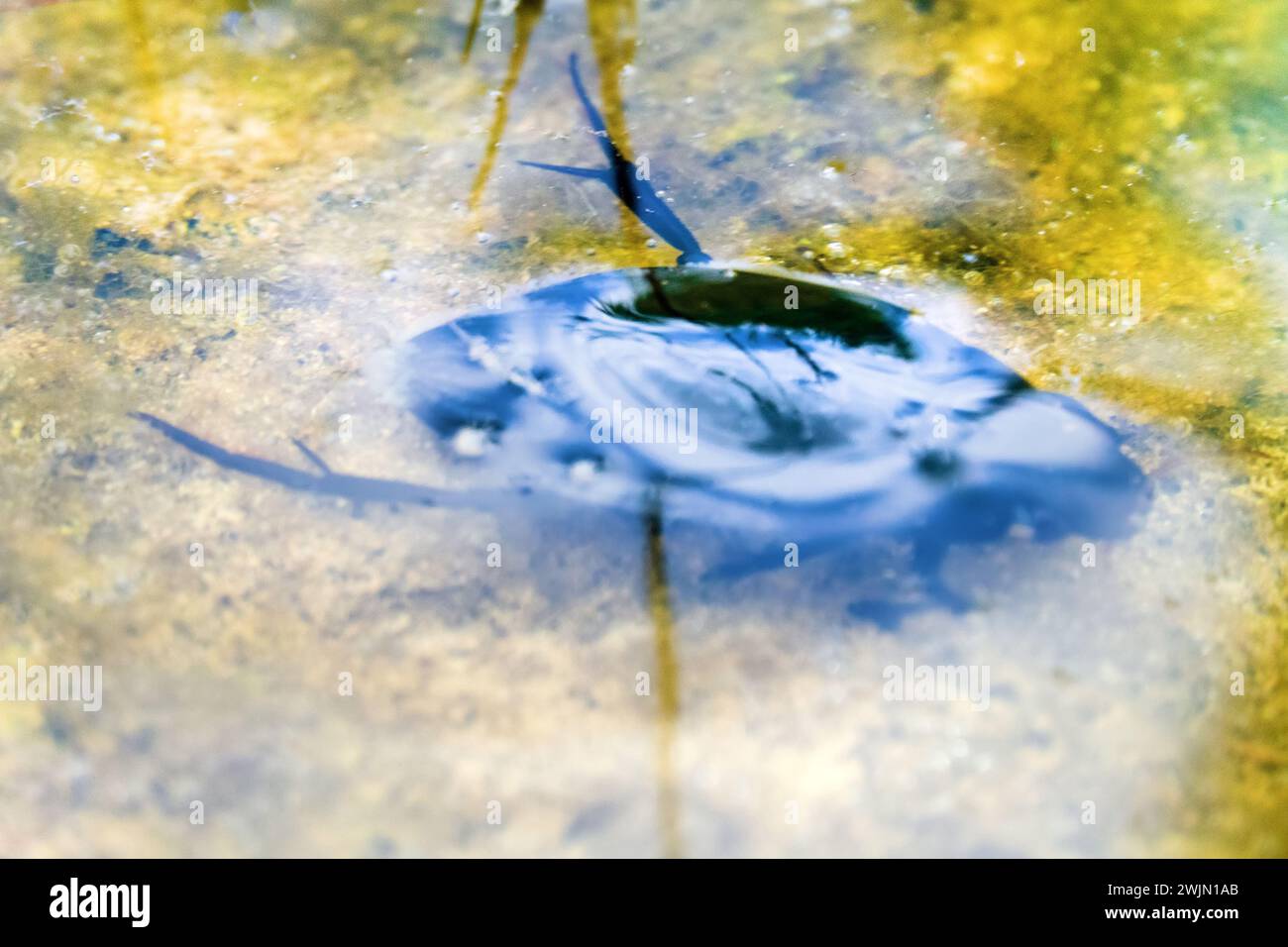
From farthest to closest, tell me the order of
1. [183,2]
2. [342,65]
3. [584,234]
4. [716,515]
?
[183,2], [342,65], [584,234], [716,515]

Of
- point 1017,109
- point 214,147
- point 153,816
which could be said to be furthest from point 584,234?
point 153,816

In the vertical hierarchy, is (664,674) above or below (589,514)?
below

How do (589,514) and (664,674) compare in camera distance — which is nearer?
(664,674)

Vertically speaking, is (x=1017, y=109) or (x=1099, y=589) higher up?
(x=1017, y=109)

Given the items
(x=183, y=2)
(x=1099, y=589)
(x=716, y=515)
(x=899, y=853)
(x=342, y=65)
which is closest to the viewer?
(x=899, y=853)

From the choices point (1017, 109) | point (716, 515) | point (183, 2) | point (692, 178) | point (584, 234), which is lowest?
point (716, 515)

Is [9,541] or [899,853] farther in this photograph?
[9,541]
